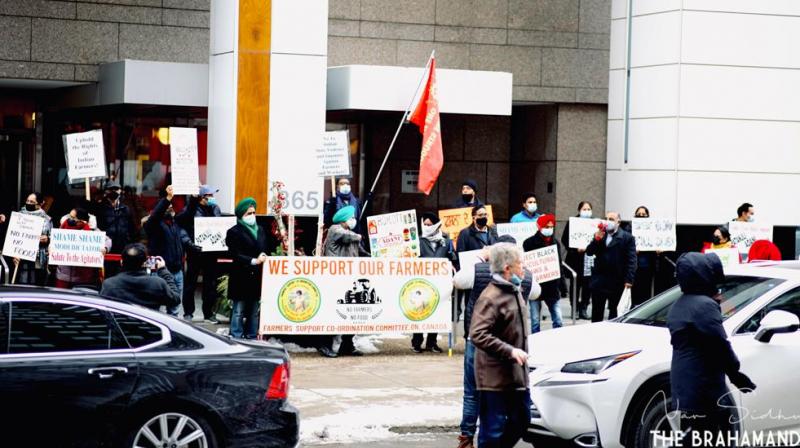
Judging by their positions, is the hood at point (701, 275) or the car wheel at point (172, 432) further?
the car wheel at point (172, 432)

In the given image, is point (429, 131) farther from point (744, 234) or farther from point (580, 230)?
point (744, 234)

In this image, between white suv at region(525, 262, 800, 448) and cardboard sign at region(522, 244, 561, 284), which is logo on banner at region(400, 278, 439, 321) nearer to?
cardboard sign at region(522, 244, 561, 284)

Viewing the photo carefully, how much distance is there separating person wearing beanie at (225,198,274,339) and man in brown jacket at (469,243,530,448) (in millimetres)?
6608

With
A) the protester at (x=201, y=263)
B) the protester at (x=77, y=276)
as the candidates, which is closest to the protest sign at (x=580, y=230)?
the protester at (x=201, y=263)

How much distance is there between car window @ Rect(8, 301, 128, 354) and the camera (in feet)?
27.2

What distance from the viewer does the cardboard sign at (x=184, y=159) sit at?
16719 millimetres

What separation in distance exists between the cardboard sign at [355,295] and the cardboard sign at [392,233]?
138 cm

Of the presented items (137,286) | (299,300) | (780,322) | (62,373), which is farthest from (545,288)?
(62,373)

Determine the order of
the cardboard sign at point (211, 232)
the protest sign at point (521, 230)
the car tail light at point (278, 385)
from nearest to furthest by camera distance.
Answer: the car tail light at point (278, 385)
the cardboard sign at point (211, 232)
the protest sign at point (521, 230)

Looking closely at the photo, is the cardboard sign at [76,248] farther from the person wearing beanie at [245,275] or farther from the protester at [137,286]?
the protester at [137,286]

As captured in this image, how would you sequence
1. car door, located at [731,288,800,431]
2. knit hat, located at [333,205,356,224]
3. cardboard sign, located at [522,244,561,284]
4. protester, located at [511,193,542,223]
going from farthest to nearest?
protester, located at [511,193,542,223], cardboard sign, located at [522,244,561,284], knit hat, located at [333,205,356,224], car door, located at [731,288,800,431]

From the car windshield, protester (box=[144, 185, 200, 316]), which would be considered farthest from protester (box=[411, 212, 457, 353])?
the car windshield

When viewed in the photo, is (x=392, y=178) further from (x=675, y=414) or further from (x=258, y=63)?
(x=675, y=414)

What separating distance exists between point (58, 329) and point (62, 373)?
35 cm
